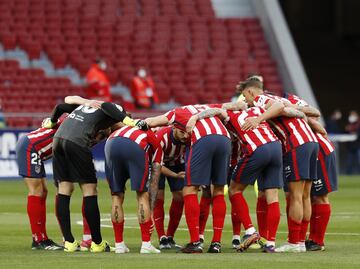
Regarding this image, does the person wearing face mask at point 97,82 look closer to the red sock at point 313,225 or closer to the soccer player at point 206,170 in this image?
the red sock at point 313,225

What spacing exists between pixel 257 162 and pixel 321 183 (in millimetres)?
1140

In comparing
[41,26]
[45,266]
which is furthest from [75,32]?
[45,266]

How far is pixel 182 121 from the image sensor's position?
13172mm

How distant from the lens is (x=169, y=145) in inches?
546

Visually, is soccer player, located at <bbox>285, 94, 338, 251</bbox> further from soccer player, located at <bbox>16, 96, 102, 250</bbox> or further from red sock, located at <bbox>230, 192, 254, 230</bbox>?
soccer player, located at <bbox>16, 96, 102, 250</bbox>

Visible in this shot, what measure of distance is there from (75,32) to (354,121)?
9160 mm

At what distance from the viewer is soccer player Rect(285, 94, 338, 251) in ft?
45.2

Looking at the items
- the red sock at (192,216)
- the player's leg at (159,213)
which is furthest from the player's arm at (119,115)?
the player's leg at (159,213)

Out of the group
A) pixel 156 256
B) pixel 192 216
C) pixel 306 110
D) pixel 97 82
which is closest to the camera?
pixel 156 256

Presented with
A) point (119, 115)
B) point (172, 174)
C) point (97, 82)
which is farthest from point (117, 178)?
point (97, 82)

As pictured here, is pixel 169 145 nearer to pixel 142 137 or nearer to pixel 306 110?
pixel 142 137

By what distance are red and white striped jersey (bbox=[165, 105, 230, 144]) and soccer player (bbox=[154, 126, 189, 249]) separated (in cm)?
21

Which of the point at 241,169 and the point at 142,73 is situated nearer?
the point at 241,169

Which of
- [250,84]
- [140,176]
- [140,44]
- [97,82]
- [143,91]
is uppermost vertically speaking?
[140,44]
